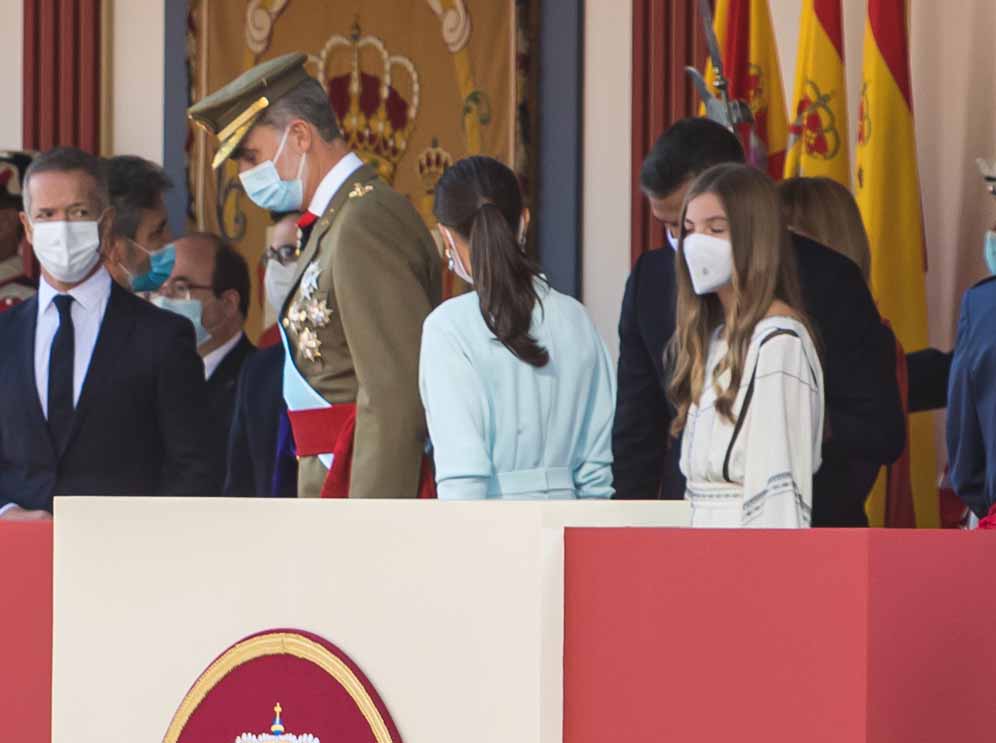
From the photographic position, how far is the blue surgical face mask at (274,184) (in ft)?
10.9

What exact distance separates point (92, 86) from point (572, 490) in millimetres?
3995

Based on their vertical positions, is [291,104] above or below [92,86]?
below

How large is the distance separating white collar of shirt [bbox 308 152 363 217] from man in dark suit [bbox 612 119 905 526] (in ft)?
1.83

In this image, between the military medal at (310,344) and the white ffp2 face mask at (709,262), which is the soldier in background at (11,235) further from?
the white ffp2 face mask at (709,262)

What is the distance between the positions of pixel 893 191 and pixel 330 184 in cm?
218

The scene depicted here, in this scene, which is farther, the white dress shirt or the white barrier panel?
the white dress shirt

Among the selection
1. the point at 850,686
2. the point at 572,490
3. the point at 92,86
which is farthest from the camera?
the point at 92,86

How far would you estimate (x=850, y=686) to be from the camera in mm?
1337

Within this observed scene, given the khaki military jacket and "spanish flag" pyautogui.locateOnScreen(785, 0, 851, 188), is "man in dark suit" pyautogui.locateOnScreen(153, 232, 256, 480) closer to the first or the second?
"spanish flag" pyautogui.locateOnScreen(785, 0, 851, 188)

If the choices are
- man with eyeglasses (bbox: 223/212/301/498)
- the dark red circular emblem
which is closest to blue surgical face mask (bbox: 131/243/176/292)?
man with eyeglasses (bbox: 223/212/301/498)

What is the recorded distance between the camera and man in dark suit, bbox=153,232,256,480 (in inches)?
196

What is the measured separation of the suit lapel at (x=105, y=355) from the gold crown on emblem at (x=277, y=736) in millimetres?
1687

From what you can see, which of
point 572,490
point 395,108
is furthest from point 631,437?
point 395,108

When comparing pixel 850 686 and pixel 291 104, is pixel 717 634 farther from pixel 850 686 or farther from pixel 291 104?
pixel 291 104
